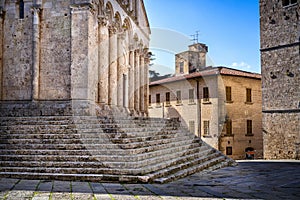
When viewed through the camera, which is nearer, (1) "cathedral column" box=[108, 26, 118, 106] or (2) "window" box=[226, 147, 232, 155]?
(1) "cathedral column" box=[108, 26, 118, 106]

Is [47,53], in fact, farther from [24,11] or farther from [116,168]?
[116,168]

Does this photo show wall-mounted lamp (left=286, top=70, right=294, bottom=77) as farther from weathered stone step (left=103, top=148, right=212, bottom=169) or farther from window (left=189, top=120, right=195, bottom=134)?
window (left=189, top=120, right=195, bottom=134)

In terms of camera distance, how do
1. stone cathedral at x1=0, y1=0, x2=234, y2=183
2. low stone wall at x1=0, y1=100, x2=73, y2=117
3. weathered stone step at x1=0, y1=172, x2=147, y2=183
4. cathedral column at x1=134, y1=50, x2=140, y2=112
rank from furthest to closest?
cathedral column at x1=134, y1=50, x2=140, y2=112, low stone wall at x1=0, y1=100, x2=73, y2=117, stone cathedral at x1=0, y1=0, x2=234, y2=183, weathered stone step at x1=0, y1=172, x2=147, y2=183

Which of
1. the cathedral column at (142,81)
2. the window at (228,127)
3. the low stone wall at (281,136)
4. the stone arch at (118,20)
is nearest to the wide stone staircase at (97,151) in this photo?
the stone arch at (118,20)

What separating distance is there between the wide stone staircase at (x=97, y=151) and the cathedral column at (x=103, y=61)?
3.58 m

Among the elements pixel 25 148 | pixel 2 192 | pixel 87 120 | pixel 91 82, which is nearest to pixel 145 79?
pixel 91 82

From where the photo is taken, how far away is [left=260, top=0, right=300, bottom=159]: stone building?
18578 mm

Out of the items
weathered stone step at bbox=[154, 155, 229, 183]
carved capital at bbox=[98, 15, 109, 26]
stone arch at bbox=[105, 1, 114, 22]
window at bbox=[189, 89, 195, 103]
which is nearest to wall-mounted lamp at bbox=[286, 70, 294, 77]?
weathered stone step at bbox=[154, 155, 229, 183]

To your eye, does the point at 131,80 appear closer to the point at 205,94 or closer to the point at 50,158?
the point at 205,94

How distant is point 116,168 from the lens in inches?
304

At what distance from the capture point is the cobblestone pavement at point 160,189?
5906mm

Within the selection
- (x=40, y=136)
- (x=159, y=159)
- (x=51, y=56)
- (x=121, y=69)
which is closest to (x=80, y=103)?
(x=51, y=56)

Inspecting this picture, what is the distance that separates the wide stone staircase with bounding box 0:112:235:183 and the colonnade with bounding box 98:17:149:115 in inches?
168

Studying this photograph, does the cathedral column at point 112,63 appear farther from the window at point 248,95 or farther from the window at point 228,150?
the window at point 248,95
